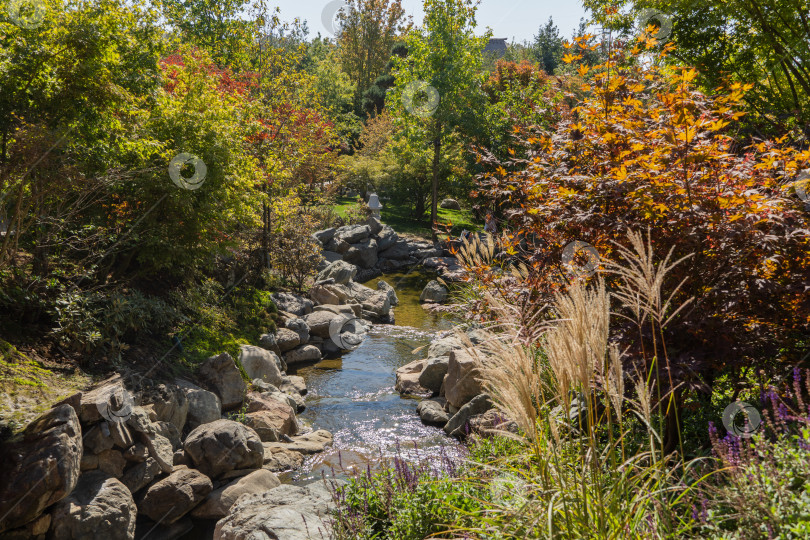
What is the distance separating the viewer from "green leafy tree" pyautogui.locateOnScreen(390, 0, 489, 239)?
58.8ft

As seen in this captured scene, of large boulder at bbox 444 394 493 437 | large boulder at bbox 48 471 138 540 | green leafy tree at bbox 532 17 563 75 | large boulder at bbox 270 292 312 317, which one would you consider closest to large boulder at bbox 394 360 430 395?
large boulder at bbox 444 394 493 437

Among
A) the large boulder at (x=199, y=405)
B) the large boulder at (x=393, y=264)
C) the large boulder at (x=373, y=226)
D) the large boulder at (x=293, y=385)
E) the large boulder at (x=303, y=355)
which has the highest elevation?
the large boulder at (x=373, y=226)

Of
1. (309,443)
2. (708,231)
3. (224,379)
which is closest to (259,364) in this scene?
(224,379)

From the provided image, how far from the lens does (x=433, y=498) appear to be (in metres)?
2.94

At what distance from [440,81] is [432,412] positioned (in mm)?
14157

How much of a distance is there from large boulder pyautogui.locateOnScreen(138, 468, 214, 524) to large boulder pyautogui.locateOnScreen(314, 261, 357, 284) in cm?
822

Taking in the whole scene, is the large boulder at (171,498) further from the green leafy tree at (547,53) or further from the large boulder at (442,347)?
the green leafy tree at (547,53)

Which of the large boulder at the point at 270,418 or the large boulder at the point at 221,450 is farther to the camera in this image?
the large boulder at the point at 270,418

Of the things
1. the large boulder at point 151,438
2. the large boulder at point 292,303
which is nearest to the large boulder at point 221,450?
the large boulder at point 151,438

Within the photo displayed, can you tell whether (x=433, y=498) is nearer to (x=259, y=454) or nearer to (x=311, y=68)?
(x=259, y=454)

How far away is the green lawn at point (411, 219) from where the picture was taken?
20.1 metres

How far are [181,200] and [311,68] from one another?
3215 cm

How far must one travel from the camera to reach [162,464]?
4.86 metres

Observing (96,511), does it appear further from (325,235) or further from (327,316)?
(325,235)
